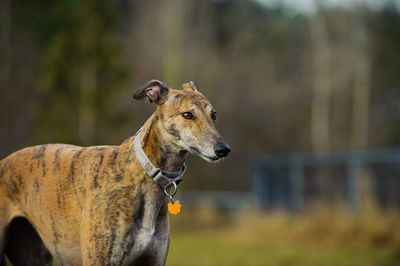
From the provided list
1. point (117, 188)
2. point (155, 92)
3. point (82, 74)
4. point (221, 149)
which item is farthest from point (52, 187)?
point (82, 74)

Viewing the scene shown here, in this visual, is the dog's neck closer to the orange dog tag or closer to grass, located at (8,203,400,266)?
the orange dog tag

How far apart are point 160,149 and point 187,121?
0.90 ft

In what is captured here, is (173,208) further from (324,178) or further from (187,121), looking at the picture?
(324,178)

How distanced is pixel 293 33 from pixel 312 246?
839 inches

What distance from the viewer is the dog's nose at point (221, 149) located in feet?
11.9

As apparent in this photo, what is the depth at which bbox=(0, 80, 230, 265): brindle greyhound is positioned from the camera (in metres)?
3.74

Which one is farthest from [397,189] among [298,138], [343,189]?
[298,138]

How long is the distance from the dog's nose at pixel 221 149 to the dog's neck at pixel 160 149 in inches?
13.3

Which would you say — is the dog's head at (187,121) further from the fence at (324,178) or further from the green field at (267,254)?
the fence at (324,178)

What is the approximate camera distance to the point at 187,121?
151 inches

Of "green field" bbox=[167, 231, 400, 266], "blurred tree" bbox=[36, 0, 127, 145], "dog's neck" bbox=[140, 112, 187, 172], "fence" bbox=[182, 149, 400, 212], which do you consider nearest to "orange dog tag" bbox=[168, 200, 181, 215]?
"dog's neck" bbox=[140, 112, 187, 172]

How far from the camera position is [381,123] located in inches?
1046

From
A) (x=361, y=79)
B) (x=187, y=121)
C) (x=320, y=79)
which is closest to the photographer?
(x=187, y=121)

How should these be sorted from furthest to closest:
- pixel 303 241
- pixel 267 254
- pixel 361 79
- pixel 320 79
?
pixel 320 79
pixel 361 79
pixel 303 241
pixel 267 254
